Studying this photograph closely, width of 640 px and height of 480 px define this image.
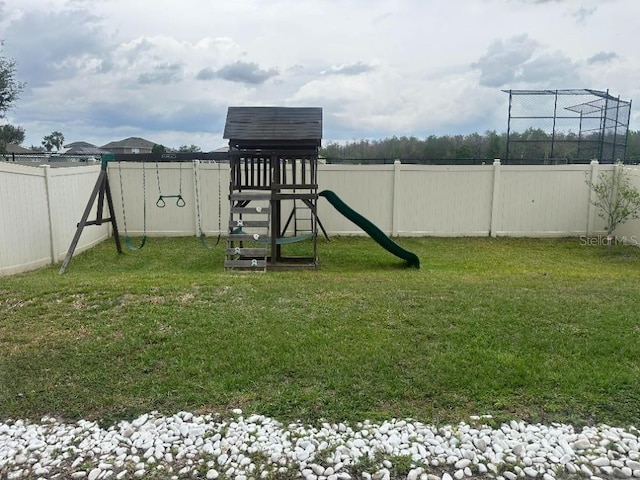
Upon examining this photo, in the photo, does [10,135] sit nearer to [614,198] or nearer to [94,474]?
[614,198]

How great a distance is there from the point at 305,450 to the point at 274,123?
6273mm

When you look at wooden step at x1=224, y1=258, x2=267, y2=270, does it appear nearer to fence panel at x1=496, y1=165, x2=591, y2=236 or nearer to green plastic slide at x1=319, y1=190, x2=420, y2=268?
green plastic slide at x1=319, y1=190, x2=420, y2=268

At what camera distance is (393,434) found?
8.96 feet

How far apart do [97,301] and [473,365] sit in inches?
135

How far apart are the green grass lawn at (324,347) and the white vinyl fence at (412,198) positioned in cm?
474

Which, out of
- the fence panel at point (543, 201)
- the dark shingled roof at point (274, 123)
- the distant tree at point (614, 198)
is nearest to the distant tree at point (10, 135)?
the dark shingled roof at point (274, 123)

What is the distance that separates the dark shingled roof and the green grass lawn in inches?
109

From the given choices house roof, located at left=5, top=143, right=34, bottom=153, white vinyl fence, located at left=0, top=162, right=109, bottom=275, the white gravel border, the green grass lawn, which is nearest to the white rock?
the white gravel border

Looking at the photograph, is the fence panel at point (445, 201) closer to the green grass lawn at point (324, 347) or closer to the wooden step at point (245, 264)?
the wooden step at point (245, 264)

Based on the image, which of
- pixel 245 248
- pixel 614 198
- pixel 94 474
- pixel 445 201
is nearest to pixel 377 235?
pixel 245 248

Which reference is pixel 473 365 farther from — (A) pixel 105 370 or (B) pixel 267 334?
(A) pixel 105 370

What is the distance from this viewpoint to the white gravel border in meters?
2.46

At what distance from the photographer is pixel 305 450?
260cm

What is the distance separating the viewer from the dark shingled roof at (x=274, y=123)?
780 cm
